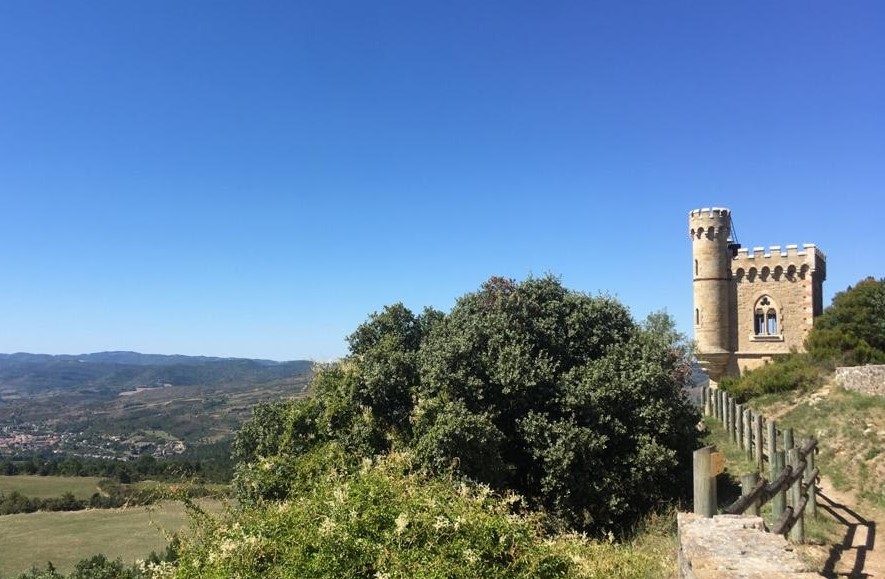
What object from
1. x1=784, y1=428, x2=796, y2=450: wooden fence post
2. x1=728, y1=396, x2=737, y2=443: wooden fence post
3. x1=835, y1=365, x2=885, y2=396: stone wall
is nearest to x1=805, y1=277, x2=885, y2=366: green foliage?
x1=835, y1=365, x2=885, y2=396: stone wall

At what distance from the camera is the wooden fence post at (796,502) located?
27.2ft

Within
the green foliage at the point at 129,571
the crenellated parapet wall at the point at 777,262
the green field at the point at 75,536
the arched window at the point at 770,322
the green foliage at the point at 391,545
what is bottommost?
the green field at the point at 75,536

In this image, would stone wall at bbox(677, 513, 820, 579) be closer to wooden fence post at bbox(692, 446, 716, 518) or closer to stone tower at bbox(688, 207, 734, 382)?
wooden fence post at bbox(692, 446, 716, 518)

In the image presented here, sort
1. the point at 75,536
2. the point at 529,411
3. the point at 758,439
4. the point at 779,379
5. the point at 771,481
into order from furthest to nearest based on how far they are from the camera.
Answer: the point at 75,536, the point at 779,379, the point at 529,411, the point at 758,439, the point at 771,481

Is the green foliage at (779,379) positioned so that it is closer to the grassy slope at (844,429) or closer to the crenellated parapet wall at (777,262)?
the grassy slope at (844,429)

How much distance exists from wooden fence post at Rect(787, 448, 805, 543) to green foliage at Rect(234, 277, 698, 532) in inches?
188

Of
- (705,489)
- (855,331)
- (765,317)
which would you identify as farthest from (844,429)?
(765,317)

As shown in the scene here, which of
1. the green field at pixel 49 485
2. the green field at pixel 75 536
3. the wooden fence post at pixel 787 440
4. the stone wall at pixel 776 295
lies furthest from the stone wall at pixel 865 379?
the green field at pixel 49 485

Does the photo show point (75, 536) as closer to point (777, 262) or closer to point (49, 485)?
point (49, 485)

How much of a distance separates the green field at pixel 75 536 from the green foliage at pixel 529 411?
31328 mm

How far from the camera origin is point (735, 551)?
4414 millimetres

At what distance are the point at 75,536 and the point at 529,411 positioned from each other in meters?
53.4

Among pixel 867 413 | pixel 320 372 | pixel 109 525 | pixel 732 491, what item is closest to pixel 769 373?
pixel 867 413

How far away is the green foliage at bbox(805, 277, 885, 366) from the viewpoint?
24.1m
